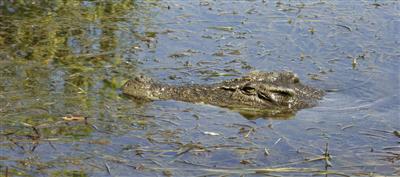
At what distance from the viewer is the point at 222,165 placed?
19.7ft

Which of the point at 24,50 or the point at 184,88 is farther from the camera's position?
the point at 24,50

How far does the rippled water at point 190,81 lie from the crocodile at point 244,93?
0.41 ft

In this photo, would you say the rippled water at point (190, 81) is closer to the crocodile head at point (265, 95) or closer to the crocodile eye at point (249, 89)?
the crocodile head at point (265, 95)

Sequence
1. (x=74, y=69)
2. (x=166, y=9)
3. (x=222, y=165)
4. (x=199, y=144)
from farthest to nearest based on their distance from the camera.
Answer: (x=166, y=9), (x=74, y=69), (x=199, y=144), (x=222, y=165)

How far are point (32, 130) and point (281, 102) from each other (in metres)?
2.54

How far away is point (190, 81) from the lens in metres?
8.40

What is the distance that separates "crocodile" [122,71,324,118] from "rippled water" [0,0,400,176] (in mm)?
126

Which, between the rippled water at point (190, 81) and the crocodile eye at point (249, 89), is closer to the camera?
the rippled water at point (190, 81)

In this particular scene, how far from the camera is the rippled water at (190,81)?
614cm

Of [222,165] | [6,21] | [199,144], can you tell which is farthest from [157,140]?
[6,21]

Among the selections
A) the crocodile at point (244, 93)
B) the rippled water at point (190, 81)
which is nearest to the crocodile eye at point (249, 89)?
the crocodile at point (244, 93)

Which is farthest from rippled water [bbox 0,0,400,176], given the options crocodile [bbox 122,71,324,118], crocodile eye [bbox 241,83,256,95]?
crocodile eye [bbox 241,83,256,95]

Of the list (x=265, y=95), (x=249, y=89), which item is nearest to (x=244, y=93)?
(x=249, y=89)

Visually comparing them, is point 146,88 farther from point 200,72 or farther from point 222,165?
point 222,165
